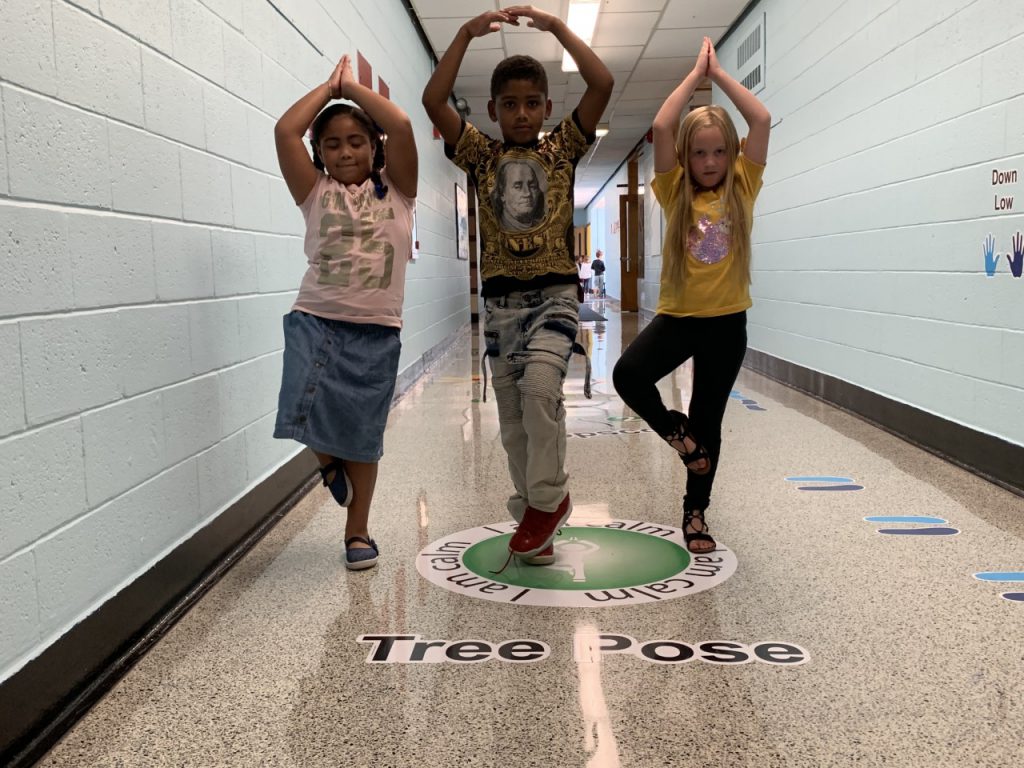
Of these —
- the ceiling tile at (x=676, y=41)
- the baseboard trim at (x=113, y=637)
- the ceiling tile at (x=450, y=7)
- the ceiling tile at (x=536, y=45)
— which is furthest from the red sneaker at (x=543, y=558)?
the ceiling tile at (x=676, y=41)

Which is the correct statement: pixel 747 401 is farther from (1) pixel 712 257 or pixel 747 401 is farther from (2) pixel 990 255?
(1) pixel 712 257

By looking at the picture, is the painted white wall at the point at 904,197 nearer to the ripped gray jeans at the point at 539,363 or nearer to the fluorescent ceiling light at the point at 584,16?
the fluorescent ceiling light at the point at 584,16

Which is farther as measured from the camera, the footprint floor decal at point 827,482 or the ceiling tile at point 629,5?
the ceiling tile at point 629,5

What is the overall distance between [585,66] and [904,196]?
2.48 m

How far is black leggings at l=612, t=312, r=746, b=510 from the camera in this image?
2389 millimetres

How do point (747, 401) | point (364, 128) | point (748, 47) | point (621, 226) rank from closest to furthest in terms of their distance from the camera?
point (364, 128) → point (747, 401) → point (748, 47) → point (621, 226)

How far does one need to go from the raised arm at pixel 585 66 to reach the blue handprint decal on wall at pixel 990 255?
1.87 m

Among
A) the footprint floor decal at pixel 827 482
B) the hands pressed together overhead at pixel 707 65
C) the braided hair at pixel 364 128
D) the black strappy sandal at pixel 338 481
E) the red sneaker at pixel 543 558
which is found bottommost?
the footprint floor decal at pixel 827 482

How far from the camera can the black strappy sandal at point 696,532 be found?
2422 millimetres

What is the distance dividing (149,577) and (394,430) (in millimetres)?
2458

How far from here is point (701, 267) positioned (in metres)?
2.39

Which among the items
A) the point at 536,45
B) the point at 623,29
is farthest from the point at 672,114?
the point at 536,45

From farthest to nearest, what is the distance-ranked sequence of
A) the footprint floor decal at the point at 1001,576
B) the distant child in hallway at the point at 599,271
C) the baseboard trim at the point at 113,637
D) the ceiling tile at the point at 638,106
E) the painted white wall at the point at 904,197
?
the distant child in hallway at the point at 599,271, the ceiling tile at the point at 638,106, the painted white wall at the point at 904,197, the footprint floor decal at the point at 1001,576, the baseboard trim at the point at 113,637

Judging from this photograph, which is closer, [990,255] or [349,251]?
[349,251]
